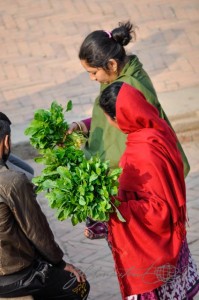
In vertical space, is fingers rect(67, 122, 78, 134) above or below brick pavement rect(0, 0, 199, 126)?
above

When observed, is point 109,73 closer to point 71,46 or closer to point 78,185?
point 78,185

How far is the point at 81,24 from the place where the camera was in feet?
38.4

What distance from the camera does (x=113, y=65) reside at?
5359mm

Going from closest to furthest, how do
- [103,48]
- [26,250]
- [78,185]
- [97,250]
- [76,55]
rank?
[78,185]
[26,250]
[103,48]
[97,250]
[76,55]

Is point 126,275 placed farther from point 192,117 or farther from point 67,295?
point 192,117

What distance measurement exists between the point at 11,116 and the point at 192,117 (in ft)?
6.95

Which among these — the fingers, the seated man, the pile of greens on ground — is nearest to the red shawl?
the pile of greens on ground

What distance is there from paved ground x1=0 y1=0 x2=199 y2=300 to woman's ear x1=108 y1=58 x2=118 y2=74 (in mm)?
2350

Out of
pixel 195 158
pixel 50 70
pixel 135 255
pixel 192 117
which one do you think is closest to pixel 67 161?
pixel 135 255

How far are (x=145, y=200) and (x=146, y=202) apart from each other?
2cm

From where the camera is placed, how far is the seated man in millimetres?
4371

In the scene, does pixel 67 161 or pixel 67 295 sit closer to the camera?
pixel 67 161

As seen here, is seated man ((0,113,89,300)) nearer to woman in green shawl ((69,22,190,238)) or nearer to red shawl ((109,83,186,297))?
red shawl ((109,83,186,297))

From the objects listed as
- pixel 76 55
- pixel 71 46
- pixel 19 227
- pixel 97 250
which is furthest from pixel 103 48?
pixel 71 46
